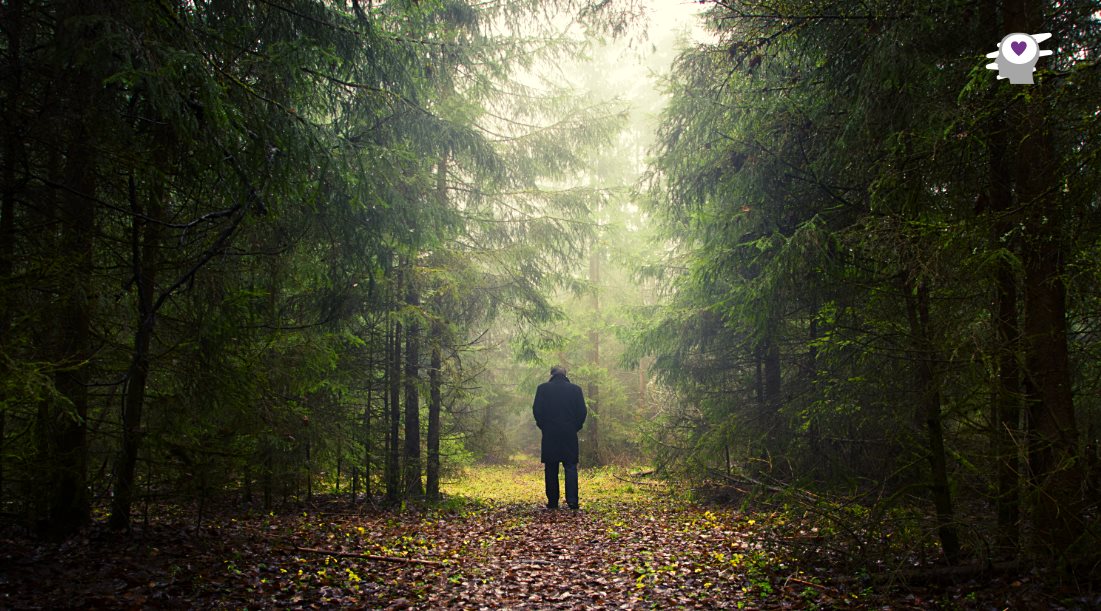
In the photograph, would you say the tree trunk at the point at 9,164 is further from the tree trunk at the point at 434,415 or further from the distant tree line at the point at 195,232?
the tree trunk at the point at 434,415

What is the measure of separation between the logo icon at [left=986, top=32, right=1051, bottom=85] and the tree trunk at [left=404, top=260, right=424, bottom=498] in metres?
8.75

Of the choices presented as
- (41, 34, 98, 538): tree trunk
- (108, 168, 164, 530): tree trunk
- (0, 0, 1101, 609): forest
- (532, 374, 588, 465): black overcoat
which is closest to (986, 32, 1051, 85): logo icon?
(0, 0, 1101, 609): forest

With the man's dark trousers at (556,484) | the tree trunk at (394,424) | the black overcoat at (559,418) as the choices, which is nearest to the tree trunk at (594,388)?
the black overcoat at (559,418)

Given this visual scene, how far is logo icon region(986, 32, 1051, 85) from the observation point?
3867 mm

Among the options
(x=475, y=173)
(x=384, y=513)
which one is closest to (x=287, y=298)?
(x=384, y=513)

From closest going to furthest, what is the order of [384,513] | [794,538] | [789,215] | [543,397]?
[794,538] < [789,215] < [384,513] < [543,397]

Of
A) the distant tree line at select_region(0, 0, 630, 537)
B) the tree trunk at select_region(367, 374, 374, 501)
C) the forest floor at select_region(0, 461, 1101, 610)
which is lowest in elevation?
the forest floor at select_region(0, 461, 1101, 610)

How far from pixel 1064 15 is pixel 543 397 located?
8.38 meters

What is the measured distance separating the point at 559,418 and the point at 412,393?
9.89 feet

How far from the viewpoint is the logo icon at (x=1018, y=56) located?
12.7 ft

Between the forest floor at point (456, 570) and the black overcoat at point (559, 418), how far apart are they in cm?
227

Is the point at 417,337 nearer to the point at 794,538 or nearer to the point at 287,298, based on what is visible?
the point at 287,298

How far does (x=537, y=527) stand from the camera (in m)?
8.37

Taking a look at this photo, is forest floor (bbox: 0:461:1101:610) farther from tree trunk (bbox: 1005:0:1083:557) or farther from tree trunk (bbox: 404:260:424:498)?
tree trunk (bbox: 404:260:424:498)
